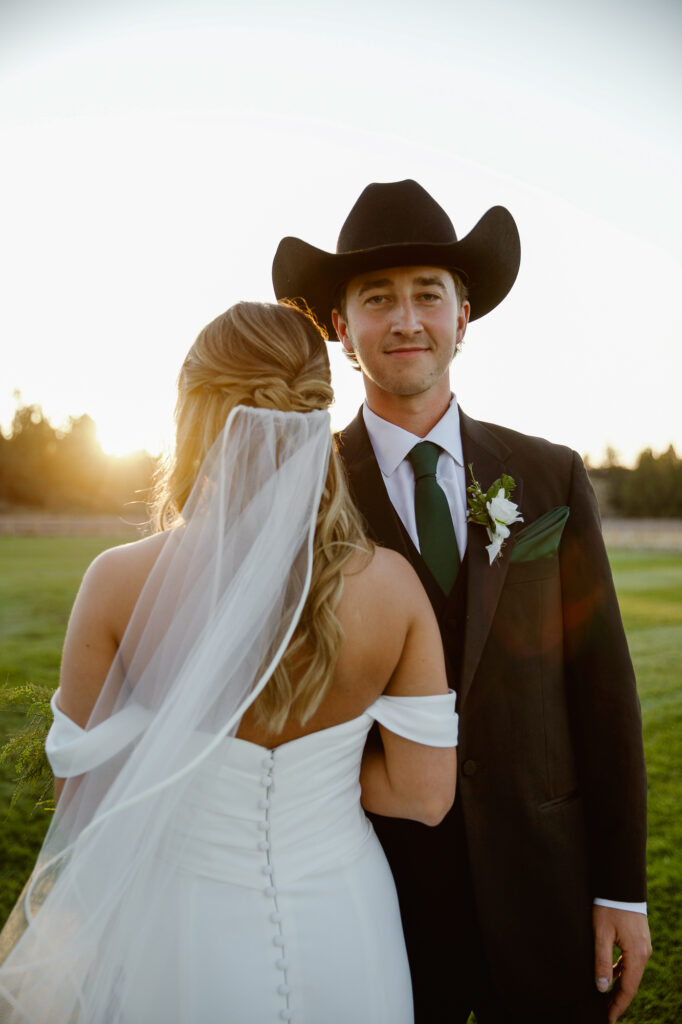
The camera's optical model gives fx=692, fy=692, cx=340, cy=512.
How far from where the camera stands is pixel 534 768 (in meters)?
2.62

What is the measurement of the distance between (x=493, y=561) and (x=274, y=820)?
1.20m

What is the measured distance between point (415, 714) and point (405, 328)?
63.5 inches

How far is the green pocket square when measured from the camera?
8.70 feet

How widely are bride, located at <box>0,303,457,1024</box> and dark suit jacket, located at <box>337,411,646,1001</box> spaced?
59 centimetres

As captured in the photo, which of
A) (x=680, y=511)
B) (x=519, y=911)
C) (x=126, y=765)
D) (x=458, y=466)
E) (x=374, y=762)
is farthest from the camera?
(x=680, y=511)

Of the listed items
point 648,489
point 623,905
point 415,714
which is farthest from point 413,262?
point 648,489

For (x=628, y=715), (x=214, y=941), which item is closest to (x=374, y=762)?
(x=214, y=941)

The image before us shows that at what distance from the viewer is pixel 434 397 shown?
9.88 ft

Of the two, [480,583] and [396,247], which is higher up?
[396,247]

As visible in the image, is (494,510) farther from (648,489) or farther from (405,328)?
(648,489)

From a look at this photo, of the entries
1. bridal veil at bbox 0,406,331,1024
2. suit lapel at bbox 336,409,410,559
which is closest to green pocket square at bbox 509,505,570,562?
suit lapel at bbox 336,409,410,559

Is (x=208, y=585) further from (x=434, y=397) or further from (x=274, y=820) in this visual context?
(x=434, y=397)

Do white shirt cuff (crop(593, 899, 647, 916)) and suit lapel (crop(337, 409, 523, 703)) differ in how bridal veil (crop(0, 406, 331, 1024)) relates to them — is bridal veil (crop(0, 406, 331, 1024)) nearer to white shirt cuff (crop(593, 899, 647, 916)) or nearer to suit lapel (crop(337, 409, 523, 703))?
suit lapel (crop(337, 409, 523, 703))

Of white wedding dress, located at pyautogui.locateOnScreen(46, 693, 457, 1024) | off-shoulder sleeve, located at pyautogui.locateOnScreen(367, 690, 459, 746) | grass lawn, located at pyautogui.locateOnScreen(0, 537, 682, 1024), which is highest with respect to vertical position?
off-shoulder sleeve, located at pyautogui.locateOnScreen(367, 690, 459, 746)
